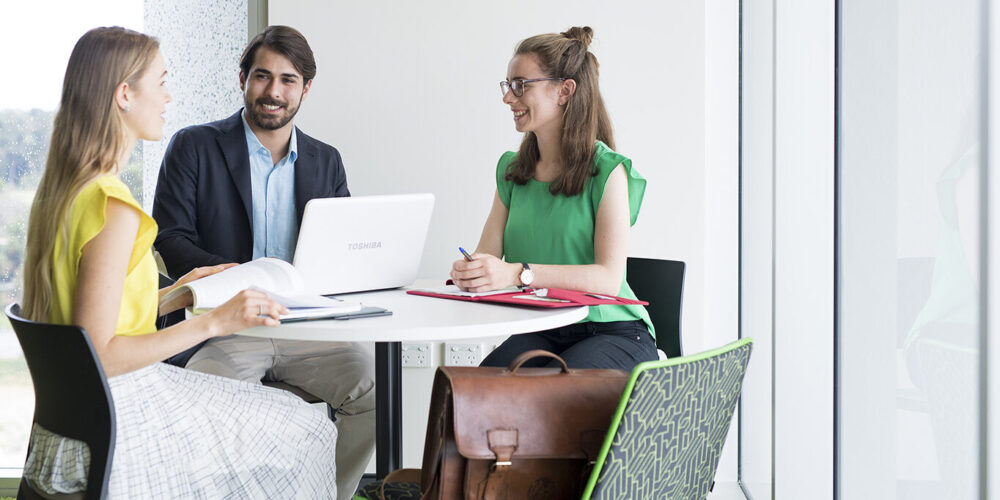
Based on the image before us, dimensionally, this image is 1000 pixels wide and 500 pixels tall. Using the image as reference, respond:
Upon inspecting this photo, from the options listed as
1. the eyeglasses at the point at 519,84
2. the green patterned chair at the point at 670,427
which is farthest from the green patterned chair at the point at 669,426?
the eyeglasses at the point at 519,84

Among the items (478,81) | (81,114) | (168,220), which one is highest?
(478,81)

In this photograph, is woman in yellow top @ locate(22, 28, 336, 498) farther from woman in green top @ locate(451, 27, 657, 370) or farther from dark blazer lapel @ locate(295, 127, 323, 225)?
dark blazer lapel @ locate(295, 127, 323, 225)

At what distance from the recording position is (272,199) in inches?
96.4

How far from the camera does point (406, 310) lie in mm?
1623

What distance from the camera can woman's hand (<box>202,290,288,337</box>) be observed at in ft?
4.52

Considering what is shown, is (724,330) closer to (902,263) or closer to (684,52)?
(684,52)

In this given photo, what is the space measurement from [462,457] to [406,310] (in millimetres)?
392

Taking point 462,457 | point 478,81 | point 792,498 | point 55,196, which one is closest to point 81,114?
point 55,196

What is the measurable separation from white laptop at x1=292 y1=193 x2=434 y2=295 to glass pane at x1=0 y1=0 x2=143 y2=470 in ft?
5.01

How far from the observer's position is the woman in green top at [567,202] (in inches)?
76.4

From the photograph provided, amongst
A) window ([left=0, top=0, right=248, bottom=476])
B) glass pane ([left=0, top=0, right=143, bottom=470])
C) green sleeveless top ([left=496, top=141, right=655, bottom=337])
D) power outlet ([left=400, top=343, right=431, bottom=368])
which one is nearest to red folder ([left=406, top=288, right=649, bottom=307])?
green sleeveless top ([left=496, top=141, right=655, bottom=337])

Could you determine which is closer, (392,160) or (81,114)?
(81,114)

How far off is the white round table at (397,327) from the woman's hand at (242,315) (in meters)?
0.03

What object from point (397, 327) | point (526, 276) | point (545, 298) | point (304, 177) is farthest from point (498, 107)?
point (397, 327)
